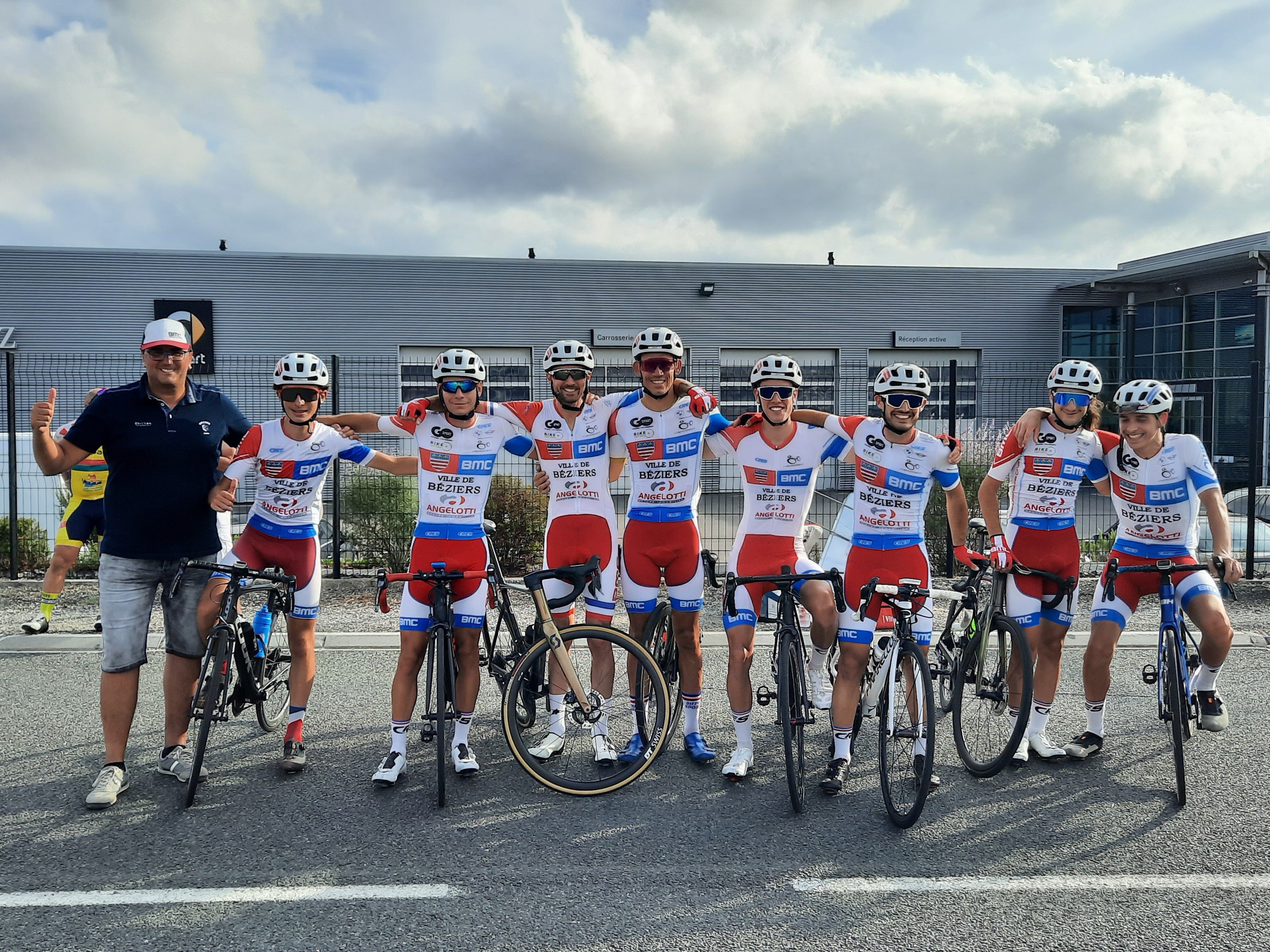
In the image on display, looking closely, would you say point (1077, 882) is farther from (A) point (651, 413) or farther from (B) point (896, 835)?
(A) point (651, 413)

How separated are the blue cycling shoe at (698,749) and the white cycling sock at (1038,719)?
5.91 feet

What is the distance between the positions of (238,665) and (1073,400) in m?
4.95

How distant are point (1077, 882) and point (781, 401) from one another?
2.68 meters

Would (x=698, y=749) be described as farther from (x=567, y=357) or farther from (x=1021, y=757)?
(x=567, y=357)

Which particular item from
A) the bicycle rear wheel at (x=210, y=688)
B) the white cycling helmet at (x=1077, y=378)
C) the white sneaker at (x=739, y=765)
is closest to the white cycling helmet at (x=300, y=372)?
the bicycle rear wheel at (x=210, y=688)

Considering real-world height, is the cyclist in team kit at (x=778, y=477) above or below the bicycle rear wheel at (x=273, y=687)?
above

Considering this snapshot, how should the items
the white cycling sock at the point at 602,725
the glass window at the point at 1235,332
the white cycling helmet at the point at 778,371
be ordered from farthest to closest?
the glass window at the point at 1235,332 → the white cycling helmet at the point at 778,371 → the white cycling sock at the point at 602,725

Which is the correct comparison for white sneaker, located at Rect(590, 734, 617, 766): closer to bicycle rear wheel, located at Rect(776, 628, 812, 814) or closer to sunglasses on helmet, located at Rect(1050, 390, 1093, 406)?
bicycle rear wheel, located at Rect(776, 628, 812, 814)

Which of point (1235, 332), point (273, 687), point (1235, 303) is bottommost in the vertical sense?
point (273, 687)

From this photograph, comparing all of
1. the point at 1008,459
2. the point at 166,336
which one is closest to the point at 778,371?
the point at 1008,459

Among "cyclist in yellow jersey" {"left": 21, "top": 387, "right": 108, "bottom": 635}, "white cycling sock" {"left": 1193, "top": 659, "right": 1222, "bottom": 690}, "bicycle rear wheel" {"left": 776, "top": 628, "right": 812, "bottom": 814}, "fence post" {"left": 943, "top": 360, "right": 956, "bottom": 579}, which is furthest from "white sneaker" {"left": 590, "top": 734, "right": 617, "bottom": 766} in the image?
"fence post" {"left": 943, "top": 360, "right": 956, "bottom": 579}

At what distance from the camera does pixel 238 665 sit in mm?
5031

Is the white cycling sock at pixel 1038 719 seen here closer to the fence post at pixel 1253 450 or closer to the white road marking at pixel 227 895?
the white road marking at pixel 227 895

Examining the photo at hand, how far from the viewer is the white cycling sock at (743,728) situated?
482cm
